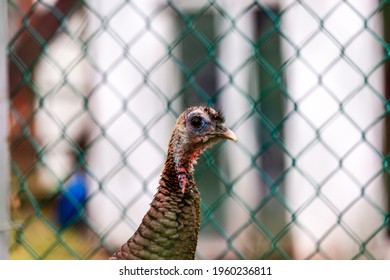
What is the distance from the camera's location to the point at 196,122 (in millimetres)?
1927

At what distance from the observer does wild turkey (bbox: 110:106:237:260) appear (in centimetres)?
188

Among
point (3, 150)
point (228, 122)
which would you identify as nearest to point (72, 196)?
point (228, 122)

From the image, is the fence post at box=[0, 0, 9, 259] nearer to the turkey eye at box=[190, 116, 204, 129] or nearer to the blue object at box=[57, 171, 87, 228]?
the turkey eye at box=[190, 116, 204, 129]

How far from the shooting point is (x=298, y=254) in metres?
3.66

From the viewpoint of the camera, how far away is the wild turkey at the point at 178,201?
1.88m

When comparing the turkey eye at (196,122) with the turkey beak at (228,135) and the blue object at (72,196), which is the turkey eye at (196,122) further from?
the blue object at (72,196)

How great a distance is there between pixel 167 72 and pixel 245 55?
0.42m

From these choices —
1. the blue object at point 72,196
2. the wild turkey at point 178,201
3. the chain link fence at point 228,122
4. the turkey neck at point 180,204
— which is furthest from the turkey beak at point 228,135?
the blue object at point 72,196

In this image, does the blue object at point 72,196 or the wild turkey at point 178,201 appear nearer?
the wild turkey at point 178,201

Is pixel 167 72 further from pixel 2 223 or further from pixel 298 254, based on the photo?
pixel 2 223

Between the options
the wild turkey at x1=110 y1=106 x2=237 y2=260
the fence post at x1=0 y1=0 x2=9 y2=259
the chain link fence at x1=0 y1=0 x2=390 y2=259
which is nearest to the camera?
the fence post at x1=0 y1=0 x2=9 y2=259

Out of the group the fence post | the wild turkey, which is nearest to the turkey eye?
the wild turkey

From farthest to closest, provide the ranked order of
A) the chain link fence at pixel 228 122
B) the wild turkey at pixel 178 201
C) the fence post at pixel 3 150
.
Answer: the chain link fence at pixel 228 122, the wild turkey at pixel 178 201, the fence post at pixel 3 150
